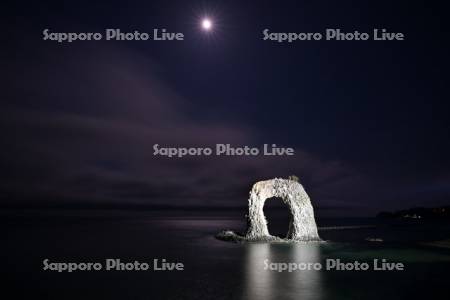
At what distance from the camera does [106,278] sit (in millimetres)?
24938

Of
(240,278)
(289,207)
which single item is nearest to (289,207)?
(289,207)

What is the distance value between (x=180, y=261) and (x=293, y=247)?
376 inches

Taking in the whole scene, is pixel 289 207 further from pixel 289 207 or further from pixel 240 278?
pixel 240 278

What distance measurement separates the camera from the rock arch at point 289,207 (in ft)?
124

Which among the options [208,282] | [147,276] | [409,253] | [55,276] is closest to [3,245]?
[55,276]

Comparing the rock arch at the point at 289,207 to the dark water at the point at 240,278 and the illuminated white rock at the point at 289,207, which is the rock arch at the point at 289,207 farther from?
the dark water at the point at 240,278

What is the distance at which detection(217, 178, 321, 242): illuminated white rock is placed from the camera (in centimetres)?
3778

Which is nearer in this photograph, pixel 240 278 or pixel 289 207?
pixel 240 278

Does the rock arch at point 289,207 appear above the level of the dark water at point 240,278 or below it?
above

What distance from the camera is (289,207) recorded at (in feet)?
124

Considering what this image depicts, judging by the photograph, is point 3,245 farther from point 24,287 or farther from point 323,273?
point 323,273

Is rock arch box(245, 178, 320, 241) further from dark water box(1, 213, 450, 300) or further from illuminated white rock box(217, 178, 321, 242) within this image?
dark water box(1, 213, 450, 300)

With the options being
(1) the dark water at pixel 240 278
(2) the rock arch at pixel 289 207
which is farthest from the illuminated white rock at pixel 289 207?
(1) the dark water at pixel 240 278

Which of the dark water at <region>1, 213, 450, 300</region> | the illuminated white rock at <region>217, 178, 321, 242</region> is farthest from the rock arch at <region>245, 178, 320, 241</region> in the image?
the dark water at <region>1, 213, 450, 300</region>
